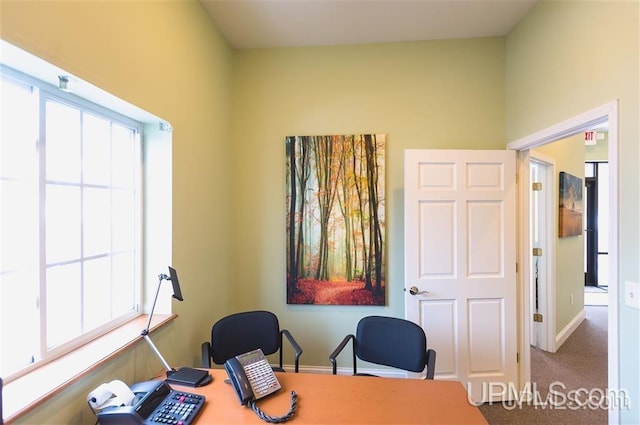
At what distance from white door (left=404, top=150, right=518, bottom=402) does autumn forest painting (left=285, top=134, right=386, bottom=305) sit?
310 millimetres

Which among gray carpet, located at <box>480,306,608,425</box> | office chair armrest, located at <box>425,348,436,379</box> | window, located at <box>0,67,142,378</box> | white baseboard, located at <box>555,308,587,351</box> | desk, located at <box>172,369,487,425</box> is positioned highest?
window, located at <box>0,67,142,378</box>

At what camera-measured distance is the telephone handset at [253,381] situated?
117 cm

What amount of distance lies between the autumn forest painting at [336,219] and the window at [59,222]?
1.27 metres

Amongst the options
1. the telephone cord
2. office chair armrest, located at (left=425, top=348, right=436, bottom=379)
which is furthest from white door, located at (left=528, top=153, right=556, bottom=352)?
the telephone cord

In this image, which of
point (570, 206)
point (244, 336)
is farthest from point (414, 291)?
point (570, 206)

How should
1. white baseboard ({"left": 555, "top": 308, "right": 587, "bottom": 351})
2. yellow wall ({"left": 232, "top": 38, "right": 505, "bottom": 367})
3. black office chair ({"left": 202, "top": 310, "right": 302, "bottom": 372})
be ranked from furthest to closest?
1. white baseboard ({"left": 555, "top": 308, "right": 587, "bottom": 351})
2. yellow wall ({"left": 232, "top": 38, "right": 505, "bottom": 367})
3. black office chair ({"left": 202, "top": 310, "right": 302, "bottom": 372})

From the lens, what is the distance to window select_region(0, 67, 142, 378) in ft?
3.36

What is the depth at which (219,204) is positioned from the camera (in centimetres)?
233

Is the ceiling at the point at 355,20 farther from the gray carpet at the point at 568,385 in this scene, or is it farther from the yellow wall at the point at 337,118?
the gray carpet at the point at 568,385

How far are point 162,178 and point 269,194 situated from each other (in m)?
1.02

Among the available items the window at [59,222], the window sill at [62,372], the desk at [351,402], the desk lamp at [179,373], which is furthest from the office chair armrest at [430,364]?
the window at [59,222]

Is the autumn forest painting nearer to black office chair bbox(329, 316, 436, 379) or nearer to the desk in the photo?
black office chair bbox(329, 316, 436, 379)

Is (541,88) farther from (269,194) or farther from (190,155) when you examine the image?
(190,155)

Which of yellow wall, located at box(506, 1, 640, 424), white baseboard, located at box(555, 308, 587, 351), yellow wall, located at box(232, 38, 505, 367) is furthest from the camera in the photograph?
white baseboard, located at box(555, 308, 587, 351)
